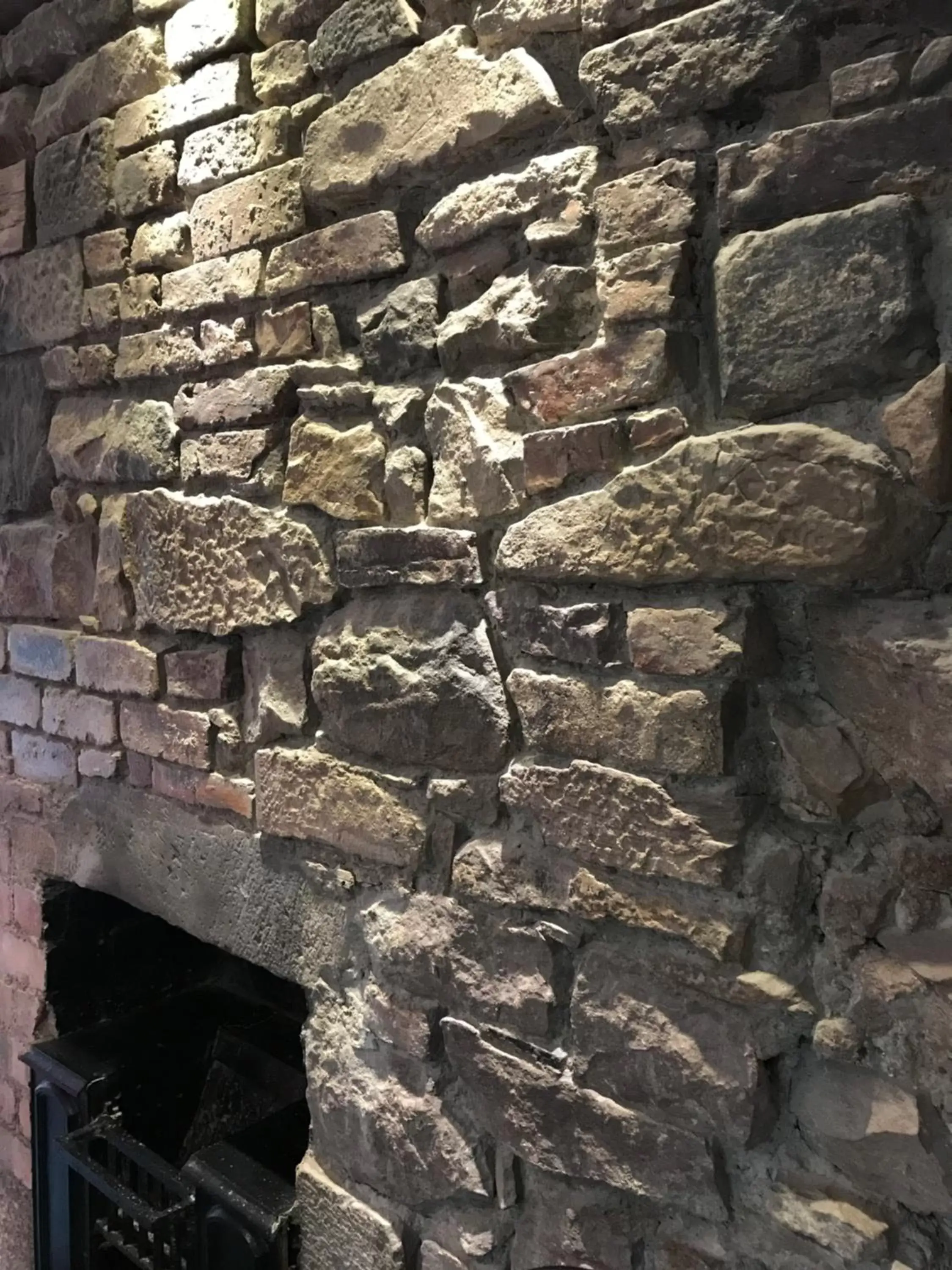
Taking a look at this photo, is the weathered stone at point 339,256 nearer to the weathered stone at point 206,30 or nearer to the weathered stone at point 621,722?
the weathered stone at point 206,30

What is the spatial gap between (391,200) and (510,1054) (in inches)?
43.4

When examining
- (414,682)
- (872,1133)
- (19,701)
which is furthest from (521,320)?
(19,701)

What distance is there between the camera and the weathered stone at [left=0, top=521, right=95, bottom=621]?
6.15ft

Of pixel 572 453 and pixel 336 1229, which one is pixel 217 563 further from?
pixel 336 1229

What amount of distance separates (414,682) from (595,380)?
0.45 m

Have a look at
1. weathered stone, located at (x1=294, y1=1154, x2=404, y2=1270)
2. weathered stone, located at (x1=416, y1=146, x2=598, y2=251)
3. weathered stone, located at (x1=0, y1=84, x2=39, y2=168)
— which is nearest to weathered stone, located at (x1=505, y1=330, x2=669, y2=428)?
weathered stone, located at (x1=416, y1=146, x2=598, y2=251)

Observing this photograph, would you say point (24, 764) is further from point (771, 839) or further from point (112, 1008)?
point (771, 839)

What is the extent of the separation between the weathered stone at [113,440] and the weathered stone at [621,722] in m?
0.80

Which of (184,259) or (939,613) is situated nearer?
(939,613)

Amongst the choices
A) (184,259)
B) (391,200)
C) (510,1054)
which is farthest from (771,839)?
(184,259)

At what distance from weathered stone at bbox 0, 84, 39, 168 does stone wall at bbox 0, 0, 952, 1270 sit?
0.36 feet

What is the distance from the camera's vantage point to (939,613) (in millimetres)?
918

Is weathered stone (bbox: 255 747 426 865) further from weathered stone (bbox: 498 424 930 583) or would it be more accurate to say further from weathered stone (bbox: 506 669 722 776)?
weathered stone (bbox: 498 424 930 583)

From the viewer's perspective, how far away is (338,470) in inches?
55.5
